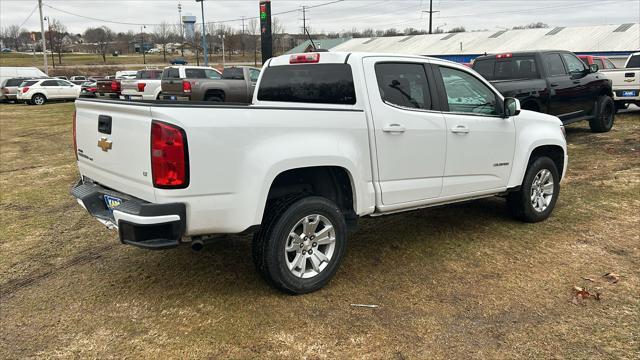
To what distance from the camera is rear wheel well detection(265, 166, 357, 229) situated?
12.7ft

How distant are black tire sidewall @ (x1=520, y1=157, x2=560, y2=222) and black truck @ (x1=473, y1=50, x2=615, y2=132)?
4.07 meters

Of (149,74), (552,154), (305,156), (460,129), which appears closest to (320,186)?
(305,156)

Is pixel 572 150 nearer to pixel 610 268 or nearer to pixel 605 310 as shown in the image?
pixel 610 268

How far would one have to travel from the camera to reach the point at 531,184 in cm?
545

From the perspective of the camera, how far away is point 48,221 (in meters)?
5.85

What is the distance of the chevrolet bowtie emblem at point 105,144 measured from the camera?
11.9 ft

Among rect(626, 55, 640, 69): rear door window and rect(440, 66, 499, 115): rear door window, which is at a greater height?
rect(626, 55, 640, 69): rear door window

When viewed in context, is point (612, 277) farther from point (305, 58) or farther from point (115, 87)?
point (115, 87)

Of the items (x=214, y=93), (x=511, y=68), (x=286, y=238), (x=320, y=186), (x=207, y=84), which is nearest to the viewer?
(x=286, y=238)

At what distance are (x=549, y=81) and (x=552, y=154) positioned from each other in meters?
4.53

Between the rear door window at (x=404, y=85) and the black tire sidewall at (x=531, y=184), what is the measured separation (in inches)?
65.9

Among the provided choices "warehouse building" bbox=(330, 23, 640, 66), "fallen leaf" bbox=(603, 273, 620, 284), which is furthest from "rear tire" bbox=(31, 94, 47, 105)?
"warehouse building" bbox=(330, 23, 640, 66)

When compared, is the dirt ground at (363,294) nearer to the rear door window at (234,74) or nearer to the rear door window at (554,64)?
the rear door window at (554,64)

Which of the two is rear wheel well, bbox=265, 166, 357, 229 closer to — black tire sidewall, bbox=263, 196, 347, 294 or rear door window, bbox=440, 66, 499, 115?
black tire sidewall, bbox=263, 196, 347, 294
